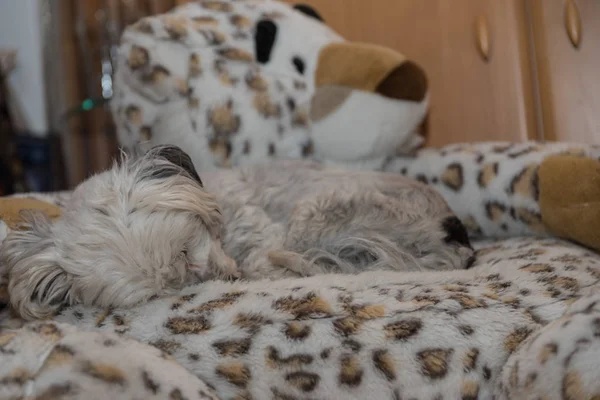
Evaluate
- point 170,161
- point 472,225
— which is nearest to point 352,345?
point 170,161

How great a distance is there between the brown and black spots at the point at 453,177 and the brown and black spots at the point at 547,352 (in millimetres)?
945

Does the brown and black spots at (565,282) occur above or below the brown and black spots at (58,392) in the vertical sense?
below

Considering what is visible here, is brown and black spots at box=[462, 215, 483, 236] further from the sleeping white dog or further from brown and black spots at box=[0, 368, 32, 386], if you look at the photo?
brown and black spots at box=[0, 368, 32, 386]

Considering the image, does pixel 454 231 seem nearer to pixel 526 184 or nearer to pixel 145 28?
pixel 526 184

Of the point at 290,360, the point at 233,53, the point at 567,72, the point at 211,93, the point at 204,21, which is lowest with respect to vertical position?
the point at 290,360

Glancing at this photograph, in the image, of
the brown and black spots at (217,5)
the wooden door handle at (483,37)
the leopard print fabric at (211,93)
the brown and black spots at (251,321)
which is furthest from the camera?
the wooden door handle at (483,37)

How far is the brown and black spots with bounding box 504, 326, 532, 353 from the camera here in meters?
1.02

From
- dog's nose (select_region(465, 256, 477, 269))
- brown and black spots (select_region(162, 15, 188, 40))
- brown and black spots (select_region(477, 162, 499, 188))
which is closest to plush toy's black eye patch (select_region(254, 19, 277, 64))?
brown and black spots (select_region(162, 15, 188, 40))

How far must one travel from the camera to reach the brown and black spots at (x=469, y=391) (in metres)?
0.99

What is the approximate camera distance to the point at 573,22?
1937 millimetres

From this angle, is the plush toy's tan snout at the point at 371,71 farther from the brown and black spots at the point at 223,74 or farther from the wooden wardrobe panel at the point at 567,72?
the wooden wardrobe panel at the point at 567,72

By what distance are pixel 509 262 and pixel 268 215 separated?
634mm

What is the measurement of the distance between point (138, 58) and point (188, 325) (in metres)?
1.01

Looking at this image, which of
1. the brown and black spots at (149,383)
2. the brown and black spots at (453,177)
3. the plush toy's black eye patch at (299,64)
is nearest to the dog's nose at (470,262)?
the brown and black spots at (453,177)
